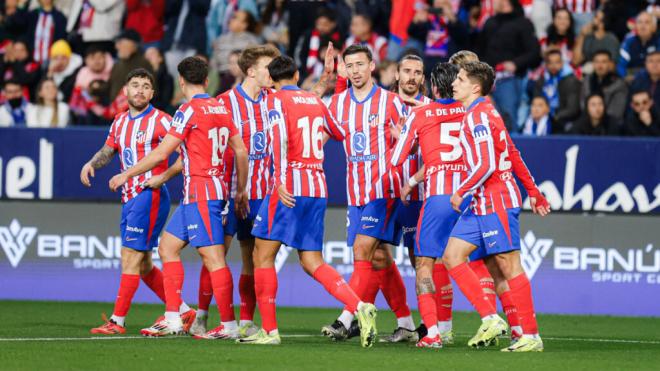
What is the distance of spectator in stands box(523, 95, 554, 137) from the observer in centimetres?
1584

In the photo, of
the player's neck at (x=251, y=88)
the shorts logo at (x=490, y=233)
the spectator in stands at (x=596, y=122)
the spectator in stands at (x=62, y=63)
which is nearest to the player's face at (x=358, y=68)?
the player's neck at (x=251, y=88)

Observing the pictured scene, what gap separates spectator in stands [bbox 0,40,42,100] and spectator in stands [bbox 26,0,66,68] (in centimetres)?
49

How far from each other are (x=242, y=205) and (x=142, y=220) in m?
1.05

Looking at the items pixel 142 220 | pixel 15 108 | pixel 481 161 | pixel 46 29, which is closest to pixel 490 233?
pixel 481 161

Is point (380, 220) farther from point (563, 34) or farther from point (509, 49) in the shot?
point (563, 34)

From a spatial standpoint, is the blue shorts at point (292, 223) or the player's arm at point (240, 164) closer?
the blue shorts at point (292, 223)

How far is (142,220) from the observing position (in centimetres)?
1112

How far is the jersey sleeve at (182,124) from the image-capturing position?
10.3 metres

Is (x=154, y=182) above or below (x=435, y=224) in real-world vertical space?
above

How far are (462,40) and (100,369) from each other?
10206 millimetres

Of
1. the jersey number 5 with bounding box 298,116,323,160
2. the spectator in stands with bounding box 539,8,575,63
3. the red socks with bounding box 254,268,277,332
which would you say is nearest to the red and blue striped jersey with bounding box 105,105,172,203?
the jersey number 5 with bounding box 298,116,323,160

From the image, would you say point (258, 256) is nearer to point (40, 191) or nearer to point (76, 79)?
point (40, 191)

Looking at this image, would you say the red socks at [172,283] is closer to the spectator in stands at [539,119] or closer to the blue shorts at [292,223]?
the blue shorts at [292,223]

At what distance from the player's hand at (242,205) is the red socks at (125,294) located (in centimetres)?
118
